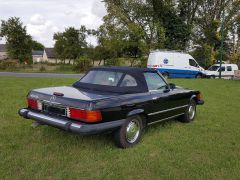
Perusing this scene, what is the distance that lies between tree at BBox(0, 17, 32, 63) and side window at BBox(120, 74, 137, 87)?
30404 millimetres

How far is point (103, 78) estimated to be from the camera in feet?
17.9

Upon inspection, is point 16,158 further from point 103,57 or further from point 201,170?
point 103,57

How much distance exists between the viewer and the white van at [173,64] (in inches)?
936

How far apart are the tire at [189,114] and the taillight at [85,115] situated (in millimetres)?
3266

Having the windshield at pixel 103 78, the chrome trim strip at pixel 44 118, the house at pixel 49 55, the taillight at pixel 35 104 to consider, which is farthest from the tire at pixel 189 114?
the house at pixel 49 55

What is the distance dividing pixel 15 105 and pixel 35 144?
3.70 metres

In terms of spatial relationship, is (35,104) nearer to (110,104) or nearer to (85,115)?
(85,115)

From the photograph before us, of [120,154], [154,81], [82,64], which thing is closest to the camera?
[120,154]

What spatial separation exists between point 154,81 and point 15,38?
3072cm

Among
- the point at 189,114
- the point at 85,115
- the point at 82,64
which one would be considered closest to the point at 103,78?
the point at 85,115

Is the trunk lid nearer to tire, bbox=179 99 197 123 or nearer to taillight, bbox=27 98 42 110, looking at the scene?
taillight, bbox=27 98 42 110

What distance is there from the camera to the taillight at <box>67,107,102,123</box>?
13.6 ft

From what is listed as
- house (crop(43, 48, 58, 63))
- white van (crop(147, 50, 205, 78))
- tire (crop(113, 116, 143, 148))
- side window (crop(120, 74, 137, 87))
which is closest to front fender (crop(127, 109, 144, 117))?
tire (crop(113, 116, 143, 148))

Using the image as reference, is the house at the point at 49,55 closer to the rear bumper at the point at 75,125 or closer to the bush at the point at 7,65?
the bush at the point at 7,65
